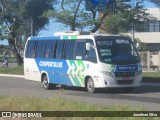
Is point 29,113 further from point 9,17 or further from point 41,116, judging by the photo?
point 9,17

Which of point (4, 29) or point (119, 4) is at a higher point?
point (119, 4)

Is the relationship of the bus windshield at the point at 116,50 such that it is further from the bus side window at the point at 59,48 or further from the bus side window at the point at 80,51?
the bus side window at the point at 59,48

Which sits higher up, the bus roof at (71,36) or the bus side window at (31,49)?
the bus roof at (71,36)

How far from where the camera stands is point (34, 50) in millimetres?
24781

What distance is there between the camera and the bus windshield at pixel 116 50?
2030 centimetres

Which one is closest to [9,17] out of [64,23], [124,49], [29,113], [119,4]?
[64,23]

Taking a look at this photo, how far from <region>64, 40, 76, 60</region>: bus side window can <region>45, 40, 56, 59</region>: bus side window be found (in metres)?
1.10

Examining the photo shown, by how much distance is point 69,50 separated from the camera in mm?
22094

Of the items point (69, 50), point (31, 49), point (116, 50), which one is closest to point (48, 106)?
point (116, 50)

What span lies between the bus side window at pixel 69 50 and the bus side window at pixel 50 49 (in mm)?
1104

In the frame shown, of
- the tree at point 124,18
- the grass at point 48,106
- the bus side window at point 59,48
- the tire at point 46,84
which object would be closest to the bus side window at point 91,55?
the bus side window at point 59,48

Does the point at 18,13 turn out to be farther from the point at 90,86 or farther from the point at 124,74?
the point at 124,74

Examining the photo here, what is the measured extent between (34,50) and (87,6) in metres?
10.6

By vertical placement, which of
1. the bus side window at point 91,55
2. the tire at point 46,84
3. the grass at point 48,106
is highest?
the grass at point 48,106
